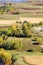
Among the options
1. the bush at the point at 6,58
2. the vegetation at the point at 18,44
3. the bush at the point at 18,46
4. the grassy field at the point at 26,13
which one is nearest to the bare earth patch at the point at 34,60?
the vegetation at the point at 18,44

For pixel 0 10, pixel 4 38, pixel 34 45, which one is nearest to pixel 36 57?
pixel 34 45

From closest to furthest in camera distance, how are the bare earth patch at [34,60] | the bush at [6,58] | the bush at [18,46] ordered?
the bare earth patch at [34,60]
the bush at [6,58]
the bush at [18,46]

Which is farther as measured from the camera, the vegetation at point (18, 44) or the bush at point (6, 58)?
the vegetation at point (18, 44)

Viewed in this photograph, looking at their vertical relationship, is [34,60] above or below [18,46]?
above

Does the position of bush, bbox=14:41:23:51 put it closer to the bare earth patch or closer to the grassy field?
the bare earth patch

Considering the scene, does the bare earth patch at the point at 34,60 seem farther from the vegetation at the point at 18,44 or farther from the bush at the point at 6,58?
the bush at the point at 6,58

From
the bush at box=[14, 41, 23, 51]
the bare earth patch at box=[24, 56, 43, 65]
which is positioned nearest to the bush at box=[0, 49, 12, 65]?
the bare earth patch at box=[24, 56, 43, 65]

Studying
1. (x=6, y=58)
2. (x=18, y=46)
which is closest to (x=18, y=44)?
(x=18, y=46)

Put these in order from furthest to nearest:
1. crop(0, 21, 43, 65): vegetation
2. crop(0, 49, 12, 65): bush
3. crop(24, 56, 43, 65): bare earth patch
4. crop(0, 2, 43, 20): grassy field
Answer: crop(0, 2, 43, 20): grassy field < crop(0, 21, 43, 65): vegetation < crop(0, 49, 12, 65): bush < crop(24, 56, 43, 65): bare earth patch

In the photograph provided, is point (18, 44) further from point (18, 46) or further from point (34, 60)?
point (34, 60)

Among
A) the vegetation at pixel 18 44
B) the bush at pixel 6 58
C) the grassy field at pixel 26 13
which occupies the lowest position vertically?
the grassy field at pixel 26 13

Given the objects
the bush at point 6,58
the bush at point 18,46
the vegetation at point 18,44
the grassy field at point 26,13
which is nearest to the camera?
the bush at point 6,58
